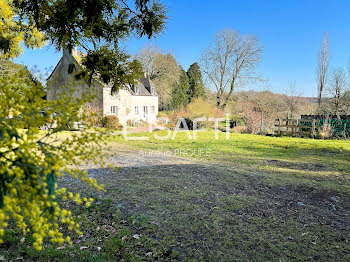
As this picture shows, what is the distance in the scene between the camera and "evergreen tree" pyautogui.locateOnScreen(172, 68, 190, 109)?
38.4 meters

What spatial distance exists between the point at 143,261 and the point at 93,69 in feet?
8.92

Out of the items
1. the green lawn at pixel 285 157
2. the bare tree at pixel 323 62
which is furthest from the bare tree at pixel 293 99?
the green lawn at pixel 285 157

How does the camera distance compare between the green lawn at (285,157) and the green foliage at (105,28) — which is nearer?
the green foliage at (105,28)

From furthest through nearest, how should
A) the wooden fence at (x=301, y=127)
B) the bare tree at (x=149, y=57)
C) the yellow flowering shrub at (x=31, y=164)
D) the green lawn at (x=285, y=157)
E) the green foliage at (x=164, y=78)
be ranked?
the green foliage at (x=164, y=78) → the bare tree at (x=149, y=57) → the wooden fence at (x=301, y=127) → the green lawn at (x=285, y=157) → the yellow flowering shrub at (x=31, y=164)

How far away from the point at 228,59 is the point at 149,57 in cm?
1303

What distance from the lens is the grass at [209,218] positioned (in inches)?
125

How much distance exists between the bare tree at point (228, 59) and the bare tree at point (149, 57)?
10088mm

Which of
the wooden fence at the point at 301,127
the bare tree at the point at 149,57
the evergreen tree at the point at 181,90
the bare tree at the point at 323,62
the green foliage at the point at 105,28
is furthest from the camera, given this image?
the evergreen tree at the point at 181,90

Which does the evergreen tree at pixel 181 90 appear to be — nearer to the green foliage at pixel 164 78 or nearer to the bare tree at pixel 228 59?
the green foliage at pixel 164 78

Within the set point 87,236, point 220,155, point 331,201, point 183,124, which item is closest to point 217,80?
point 183,124

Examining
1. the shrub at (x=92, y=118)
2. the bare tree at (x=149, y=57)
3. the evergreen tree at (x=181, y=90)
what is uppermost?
the bare tree at (x=149, y=57)

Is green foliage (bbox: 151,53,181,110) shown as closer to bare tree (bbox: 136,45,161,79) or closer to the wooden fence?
bare tree (bbox: 136,45,161,79)

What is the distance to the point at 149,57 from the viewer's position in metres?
37.0

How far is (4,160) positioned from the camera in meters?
1.32
